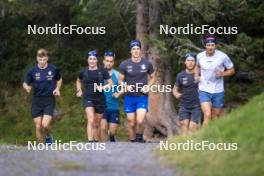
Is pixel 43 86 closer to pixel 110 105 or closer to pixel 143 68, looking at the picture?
pixel 110 105

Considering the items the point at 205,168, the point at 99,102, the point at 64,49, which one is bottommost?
the point at 205,168

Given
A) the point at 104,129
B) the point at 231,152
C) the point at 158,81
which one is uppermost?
the point at 158,81

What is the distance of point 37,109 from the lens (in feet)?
44.6

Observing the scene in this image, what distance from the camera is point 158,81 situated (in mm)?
19766

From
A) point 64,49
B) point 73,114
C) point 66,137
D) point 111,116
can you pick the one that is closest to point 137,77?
point 111,116

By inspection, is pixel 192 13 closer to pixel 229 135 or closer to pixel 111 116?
pixel 111 116

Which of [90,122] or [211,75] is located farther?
[90,122]

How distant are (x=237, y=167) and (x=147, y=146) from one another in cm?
331

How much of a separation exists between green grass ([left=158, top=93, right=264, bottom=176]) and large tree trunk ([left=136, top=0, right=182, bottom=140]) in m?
9.15

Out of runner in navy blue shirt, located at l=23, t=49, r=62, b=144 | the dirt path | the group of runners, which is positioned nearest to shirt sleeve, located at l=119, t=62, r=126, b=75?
the group of runners

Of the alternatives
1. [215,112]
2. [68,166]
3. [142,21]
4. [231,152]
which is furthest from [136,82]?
[142,21]

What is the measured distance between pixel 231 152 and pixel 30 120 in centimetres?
1609

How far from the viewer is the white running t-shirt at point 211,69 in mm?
12703

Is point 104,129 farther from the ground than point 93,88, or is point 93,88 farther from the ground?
point 93,88
